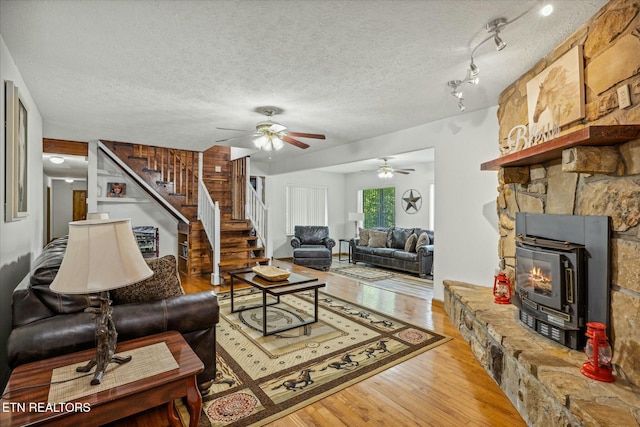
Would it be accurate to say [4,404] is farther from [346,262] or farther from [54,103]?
[346,262]

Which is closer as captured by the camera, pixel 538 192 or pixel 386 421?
pixel 386 421

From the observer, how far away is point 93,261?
4.42ft

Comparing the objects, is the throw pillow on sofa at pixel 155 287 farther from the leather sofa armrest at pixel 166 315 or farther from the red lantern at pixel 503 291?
the red lantern at pixel 503 291

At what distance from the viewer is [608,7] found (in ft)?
5.98

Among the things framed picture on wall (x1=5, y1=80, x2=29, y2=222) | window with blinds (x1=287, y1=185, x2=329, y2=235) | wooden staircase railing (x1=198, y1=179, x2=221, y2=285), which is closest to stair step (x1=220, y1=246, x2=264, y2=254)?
wooden staircase railing (x1=198, y1=179, x2=221, y2=285)

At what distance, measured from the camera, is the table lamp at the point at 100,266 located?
1.33 meters

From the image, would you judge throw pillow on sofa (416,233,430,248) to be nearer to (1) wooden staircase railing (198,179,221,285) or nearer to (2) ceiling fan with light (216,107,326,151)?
(2) ceiling fan with light (216,107,326,151)

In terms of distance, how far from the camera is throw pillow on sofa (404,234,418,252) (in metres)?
6.49

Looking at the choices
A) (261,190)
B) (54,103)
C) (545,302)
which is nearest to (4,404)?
(545,302)

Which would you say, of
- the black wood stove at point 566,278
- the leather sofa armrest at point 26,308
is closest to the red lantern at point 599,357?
the black wood stove at point 566,278

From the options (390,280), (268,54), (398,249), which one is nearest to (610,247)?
(268,54)

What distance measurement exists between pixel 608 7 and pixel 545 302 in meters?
1.88

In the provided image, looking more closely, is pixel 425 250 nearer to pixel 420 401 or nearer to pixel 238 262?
pixel 238 262

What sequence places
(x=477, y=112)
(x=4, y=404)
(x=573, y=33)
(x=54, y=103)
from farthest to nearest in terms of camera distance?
(x=477, y=112) < (x=54, y=103) < (x=573, y=33) < (x=4, y=404)
